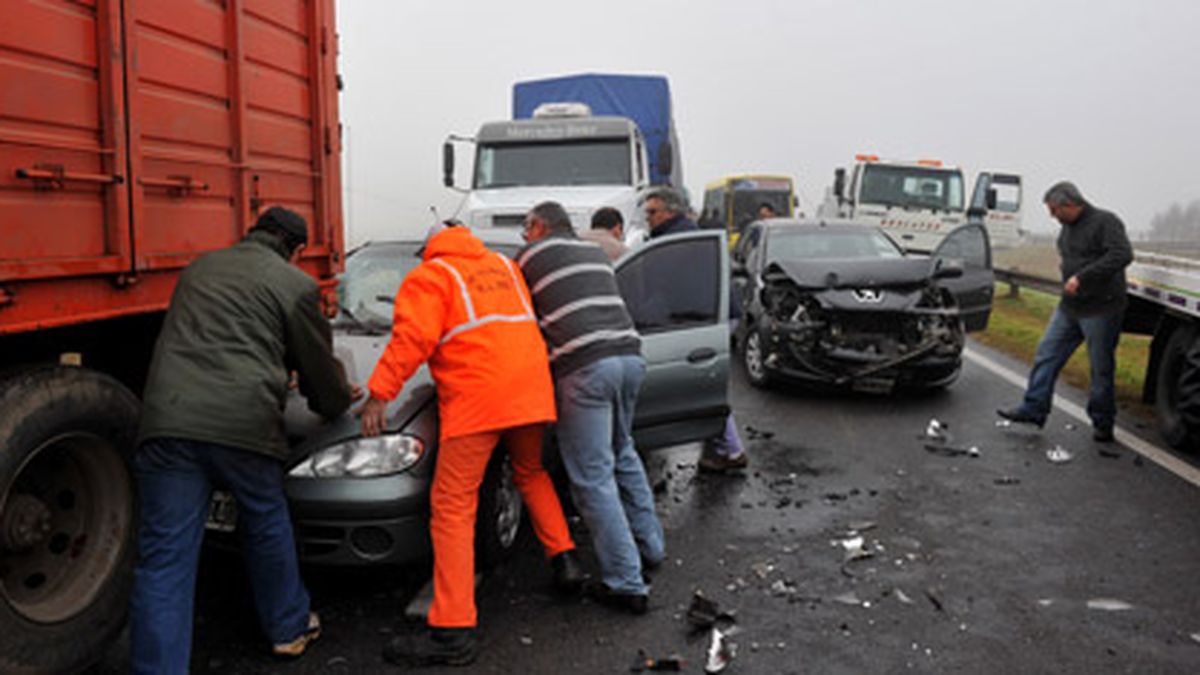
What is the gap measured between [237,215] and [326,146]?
1.00m

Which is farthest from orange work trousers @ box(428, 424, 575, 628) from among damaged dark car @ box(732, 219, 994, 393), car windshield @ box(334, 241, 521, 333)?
damaged dark car @ box(732, 219, 994, 393)

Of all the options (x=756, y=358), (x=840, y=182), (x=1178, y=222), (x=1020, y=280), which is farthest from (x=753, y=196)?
(x=1178, y=222)

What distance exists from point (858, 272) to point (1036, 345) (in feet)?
16.0

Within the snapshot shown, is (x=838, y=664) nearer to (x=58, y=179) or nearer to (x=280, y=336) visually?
(x=280, y=336)

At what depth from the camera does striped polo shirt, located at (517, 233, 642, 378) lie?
4.14 meters

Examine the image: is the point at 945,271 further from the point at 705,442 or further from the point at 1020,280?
the point at 1020,280

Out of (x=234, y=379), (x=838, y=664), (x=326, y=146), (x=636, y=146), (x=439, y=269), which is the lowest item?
(x=838, y=664)

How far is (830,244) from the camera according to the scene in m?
10.2

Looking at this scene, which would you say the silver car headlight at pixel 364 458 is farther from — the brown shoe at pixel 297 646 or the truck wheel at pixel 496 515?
the brown shoe at pixel 297 646

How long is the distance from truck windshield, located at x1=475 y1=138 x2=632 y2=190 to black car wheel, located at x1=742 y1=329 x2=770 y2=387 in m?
4.53

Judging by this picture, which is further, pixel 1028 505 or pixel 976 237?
pixel 976 237

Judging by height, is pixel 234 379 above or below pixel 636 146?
below

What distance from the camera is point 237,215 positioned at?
4320mm

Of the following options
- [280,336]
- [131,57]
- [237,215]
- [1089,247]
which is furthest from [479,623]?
[1089,247]
